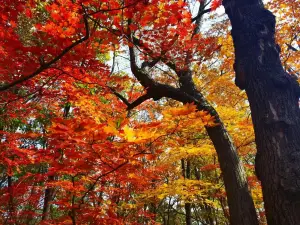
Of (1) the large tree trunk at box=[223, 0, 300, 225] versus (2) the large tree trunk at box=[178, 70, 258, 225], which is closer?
(1) the large tree trunk at box=[223, 0, 300, 225]

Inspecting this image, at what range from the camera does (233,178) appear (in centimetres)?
382

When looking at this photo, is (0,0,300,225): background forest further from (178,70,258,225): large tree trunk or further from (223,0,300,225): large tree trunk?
(223,0,300,225): large tree trunk

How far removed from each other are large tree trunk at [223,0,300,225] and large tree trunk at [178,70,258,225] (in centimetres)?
79

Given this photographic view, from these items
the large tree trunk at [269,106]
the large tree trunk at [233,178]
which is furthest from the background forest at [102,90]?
the large tree trunk at [269,106]

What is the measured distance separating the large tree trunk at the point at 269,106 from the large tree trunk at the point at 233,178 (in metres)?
0.79

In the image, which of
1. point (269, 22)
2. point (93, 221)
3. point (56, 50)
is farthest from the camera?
point (93, 221)

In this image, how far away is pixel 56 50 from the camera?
3537 mm

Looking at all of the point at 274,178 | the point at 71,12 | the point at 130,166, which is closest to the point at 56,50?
the point at 71,12

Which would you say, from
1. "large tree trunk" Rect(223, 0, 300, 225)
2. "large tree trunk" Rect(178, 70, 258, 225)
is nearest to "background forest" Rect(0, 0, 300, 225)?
"large tree trunk" Rect(178, 70, 258, 225)

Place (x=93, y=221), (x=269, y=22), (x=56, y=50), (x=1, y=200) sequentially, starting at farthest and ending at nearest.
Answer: (x=1, y=200) < (x=93, y=221) < (x=56, y=50) < (x=269, y=22)

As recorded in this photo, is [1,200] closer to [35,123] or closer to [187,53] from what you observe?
[35,123]

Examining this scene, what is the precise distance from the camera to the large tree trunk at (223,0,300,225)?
254 centimetres

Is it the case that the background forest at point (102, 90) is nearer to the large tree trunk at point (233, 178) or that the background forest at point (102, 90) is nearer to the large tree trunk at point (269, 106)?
the large tree trunk at point (233, 178)

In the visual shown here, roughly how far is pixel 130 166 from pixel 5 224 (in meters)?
7.64
